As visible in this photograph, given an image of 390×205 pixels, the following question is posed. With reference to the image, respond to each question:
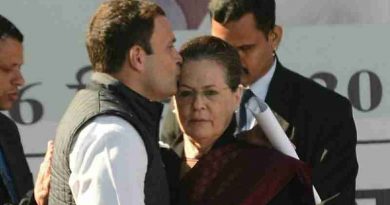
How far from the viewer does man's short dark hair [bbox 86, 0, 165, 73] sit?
8.49 feet

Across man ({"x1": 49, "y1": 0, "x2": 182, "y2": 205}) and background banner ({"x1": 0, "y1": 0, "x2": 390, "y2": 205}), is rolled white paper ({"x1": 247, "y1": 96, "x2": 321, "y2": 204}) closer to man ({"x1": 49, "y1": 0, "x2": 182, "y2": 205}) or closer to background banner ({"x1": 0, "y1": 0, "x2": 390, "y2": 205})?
man ({"x1": 49, "y1": 0, "x2": 182, "y2": 205})

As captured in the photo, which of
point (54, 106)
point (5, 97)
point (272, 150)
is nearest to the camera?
point (272, 150)

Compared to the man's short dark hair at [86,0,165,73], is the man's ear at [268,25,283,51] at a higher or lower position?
lower

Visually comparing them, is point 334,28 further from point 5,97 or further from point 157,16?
point 157,16

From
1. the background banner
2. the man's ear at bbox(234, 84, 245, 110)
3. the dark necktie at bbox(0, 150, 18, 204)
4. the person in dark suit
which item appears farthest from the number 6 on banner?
the man's ear at bbox(234, 84, 245, 110)

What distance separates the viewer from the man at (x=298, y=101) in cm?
319

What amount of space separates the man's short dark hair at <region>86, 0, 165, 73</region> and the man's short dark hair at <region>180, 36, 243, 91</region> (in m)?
0.24

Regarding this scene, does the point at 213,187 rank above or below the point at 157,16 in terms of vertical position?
below

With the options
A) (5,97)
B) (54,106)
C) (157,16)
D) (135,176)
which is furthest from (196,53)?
(54,106)

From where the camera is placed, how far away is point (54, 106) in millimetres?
4078

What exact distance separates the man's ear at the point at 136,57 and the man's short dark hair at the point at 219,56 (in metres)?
0.24

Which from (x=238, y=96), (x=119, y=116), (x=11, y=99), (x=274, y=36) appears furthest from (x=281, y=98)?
(x=119, y=116)

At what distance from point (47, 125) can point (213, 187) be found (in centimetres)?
142

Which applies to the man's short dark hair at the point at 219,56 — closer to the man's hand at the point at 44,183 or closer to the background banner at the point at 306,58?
the man's hand at the point at 44,183
